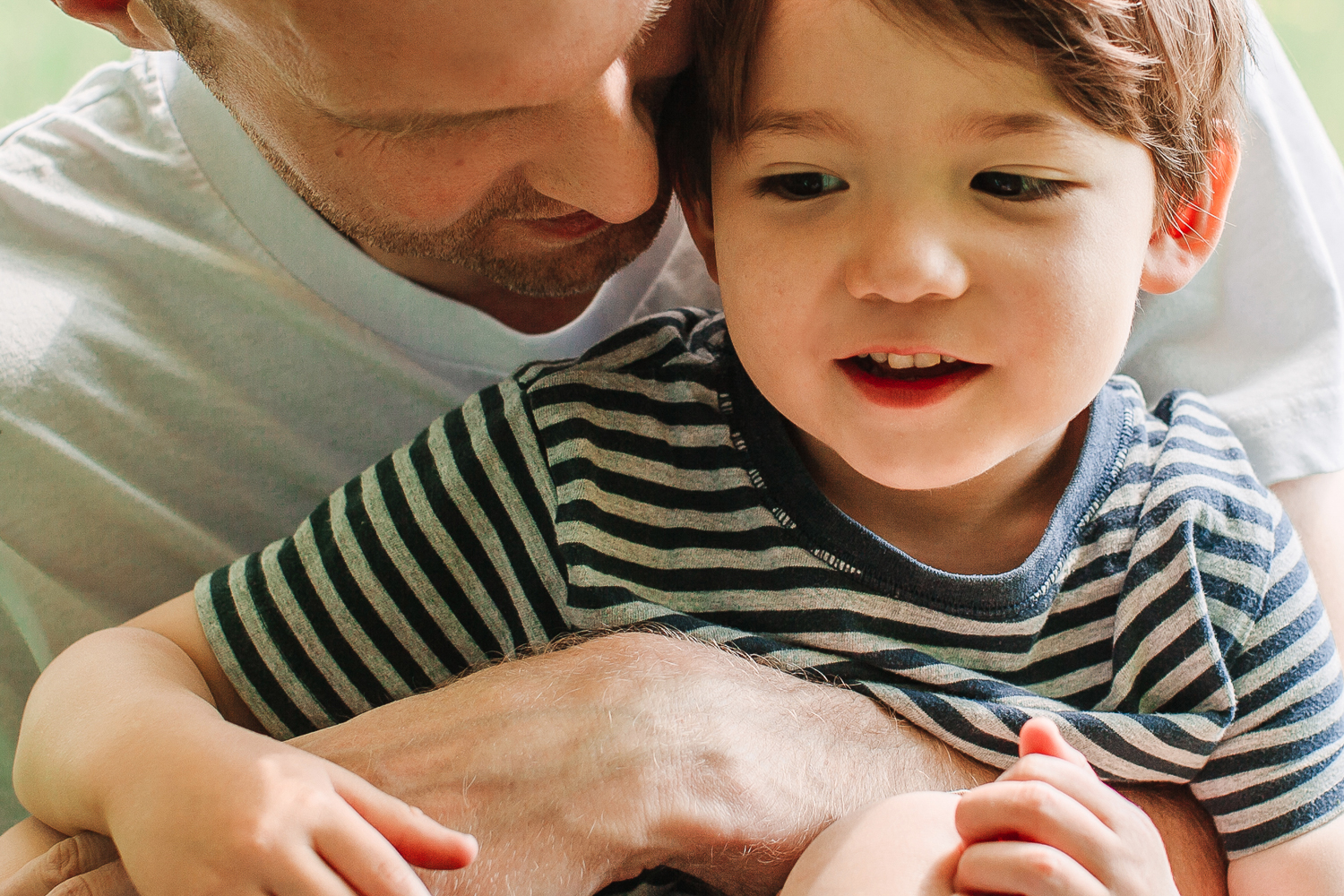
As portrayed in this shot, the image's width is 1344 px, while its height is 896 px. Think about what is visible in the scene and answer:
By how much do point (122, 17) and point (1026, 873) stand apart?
1.04m

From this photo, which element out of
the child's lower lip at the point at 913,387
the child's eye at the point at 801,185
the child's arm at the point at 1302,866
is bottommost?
the child's arm at the point at 1302,866

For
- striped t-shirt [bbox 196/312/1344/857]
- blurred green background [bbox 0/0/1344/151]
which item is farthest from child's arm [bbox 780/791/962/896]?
blurred green background [bbox 0/0/1344/151]

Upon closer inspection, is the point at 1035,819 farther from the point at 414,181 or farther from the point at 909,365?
the point at 414,181

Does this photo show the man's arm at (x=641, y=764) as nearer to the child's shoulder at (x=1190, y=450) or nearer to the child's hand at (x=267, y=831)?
the child's hand at (x=267, y=831)

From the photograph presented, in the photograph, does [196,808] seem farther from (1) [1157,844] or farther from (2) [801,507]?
(1) [1157,844]

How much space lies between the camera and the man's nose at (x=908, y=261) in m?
0.75

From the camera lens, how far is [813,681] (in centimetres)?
92

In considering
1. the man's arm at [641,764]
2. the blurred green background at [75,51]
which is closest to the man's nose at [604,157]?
the man's arm at [641,764]

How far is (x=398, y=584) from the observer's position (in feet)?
3.16

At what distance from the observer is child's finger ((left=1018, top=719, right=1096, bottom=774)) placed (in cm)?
76

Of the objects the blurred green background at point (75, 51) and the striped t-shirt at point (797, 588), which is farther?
the blurred green background at point (75, 51)

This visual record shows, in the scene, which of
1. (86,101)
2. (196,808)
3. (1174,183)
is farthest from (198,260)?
(1174,183)

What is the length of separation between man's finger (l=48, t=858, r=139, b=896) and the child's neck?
2.18 ft

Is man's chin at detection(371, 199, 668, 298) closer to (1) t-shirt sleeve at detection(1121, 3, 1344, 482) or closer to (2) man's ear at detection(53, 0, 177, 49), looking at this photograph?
(2) man's ear at detection(53, 0, 177, 49)
